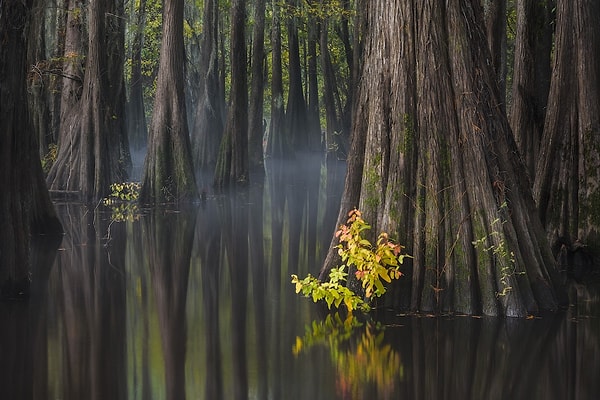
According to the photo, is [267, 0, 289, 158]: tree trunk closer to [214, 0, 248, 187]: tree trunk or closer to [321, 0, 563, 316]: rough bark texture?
[214, 0, 248, 187]: tree trunk

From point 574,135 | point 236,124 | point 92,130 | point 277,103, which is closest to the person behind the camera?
point 574,135

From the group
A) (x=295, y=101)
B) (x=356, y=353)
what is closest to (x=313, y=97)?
(x=295, y=101)

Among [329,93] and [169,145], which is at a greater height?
[329,93]

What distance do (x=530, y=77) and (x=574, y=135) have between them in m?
2.49

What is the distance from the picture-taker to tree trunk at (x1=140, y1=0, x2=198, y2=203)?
58.3 feet

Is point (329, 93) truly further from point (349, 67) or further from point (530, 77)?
point (530, 77)

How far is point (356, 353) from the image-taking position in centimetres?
699

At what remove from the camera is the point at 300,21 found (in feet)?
118

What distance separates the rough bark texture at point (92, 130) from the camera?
1853cm

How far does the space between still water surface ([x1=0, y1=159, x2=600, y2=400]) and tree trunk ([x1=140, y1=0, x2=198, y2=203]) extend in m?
6.19

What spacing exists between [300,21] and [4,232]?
2817 centimetres

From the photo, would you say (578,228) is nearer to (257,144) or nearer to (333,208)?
(333,208)

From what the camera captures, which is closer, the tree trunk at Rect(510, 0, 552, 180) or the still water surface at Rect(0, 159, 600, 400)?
the still water surface at Rect(0, 159, 600, 400)

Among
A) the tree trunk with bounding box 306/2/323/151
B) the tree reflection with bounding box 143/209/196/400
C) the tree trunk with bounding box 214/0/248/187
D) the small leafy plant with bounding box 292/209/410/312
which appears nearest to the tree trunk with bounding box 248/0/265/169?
the tree trunk with bounding box 214/0/248/187
